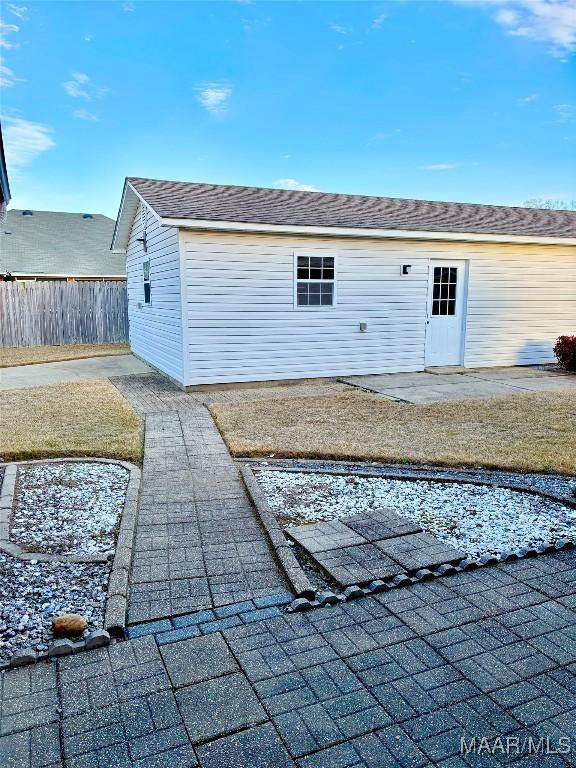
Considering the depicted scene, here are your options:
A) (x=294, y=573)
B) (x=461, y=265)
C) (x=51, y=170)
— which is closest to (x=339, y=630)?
(x=294, y=573)

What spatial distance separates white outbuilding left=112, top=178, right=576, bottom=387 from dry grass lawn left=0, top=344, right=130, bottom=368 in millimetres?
2400

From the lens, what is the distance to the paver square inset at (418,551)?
3.15 metres

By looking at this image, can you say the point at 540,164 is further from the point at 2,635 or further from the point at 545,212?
the point at 2,635

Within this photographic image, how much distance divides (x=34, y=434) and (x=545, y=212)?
14.1m

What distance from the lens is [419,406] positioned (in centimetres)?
779

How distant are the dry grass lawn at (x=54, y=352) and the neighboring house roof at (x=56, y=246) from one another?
22.7 feet

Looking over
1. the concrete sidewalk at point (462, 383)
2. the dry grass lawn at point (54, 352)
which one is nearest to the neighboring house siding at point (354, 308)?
the concrete sidewalk at point (462, 383)

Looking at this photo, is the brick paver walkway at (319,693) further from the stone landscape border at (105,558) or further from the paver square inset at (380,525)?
the paver square inset at (380,525)

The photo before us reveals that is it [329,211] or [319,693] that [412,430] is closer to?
[319,693]

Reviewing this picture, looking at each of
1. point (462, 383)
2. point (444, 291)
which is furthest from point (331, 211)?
point (462, 383)

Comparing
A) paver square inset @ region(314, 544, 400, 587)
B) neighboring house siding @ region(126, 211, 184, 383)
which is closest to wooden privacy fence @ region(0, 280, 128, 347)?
neighboring house siding @ region(126, 211, 184, 383)

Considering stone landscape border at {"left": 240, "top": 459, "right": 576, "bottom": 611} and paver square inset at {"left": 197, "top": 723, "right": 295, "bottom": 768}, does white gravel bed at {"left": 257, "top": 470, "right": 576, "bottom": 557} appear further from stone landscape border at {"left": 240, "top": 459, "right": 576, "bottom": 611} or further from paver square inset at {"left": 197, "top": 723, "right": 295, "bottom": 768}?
paver square inset at {"left": 197, "top": 723, "right": 295, "bottom": 768}

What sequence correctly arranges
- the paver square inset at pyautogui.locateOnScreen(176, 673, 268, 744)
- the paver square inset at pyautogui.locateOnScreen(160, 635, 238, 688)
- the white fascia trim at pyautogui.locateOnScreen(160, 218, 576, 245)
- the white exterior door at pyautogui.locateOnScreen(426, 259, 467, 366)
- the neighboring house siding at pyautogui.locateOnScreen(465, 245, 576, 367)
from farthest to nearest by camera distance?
the neighboring house siding at pyautogui.locateOnScreen(465, 245, 576, 367) < the white exterior door at pyautogui.locateOnScreen(426, 259, 467, 366) < the white fascia trim at pyautogui.locateOnScreen(160, 218, 576, 245) < the paver square inset at pyautogui.locateOnScreen(160, 635, 238, 688) < the paver square inset at pyautogui.locateOnScreen(176, 673, 268, 744)

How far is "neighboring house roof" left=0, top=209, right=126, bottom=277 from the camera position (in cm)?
2169
